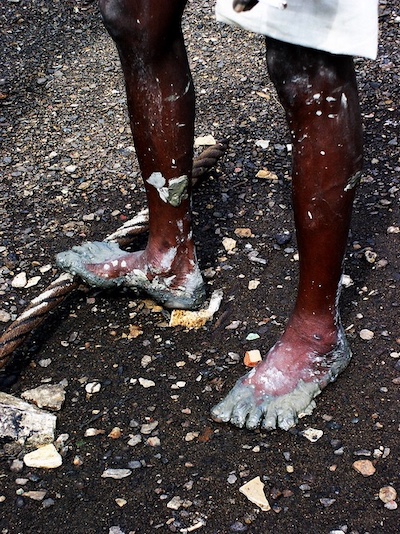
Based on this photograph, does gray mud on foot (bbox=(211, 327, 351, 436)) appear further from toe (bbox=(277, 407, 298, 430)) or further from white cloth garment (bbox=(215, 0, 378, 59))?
white cloth garment (bbox=(215, 0, 378, 59))

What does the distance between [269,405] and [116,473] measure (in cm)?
39

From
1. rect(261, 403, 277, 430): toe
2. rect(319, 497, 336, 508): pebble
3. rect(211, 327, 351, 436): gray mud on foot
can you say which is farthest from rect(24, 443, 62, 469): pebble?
rect(319, 497, 336, 508): pebble

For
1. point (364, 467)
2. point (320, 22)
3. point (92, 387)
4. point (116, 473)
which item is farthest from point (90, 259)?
point (320, 22)

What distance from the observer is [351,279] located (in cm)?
232

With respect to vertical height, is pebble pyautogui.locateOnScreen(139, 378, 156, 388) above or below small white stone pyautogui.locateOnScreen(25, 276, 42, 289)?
above

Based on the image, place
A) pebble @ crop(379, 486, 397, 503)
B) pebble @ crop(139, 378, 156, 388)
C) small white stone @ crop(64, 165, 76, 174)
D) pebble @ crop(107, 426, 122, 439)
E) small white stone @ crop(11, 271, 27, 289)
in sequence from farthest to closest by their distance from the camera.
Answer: small white stone @ crop(64, 165, 76, 174), small white stone @ crop(11, 271, 27, 289), pebble @ crop(139, 378, 156, 388), pebble @ crop(107, 426, 122, 439), pebble @ crop(379, 486, 397, 503)

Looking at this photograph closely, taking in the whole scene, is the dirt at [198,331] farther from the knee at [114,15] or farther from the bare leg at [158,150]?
the knee at [114,15]

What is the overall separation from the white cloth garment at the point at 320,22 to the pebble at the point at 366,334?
865mm

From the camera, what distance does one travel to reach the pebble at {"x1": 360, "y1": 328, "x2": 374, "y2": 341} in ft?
6.91

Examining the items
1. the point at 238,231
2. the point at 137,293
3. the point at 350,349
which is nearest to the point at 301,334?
the point at 350,349

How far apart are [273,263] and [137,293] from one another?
43cm

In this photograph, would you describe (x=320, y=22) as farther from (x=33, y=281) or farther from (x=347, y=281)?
(x=33, y=281)

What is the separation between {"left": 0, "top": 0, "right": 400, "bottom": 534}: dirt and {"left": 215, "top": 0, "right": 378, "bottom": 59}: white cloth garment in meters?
0.87

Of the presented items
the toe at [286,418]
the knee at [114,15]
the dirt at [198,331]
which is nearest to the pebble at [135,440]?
the dirt at [198,331]
